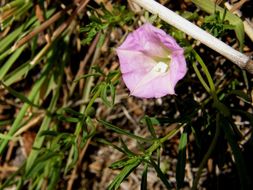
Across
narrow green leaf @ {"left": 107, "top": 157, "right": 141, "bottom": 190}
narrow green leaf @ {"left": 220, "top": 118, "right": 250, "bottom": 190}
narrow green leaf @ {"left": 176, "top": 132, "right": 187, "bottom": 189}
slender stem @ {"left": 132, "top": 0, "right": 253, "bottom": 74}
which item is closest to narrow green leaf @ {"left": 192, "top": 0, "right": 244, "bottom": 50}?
slender stem @ {"left": 132, "top": 0, "right": 253, "bottom": 74}

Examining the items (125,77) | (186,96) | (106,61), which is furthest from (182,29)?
(106,61)

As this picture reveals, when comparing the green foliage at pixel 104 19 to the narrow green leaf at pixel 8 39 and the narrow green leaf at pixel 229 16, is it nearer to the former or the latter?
the narrow green leaf at pixel 229 16

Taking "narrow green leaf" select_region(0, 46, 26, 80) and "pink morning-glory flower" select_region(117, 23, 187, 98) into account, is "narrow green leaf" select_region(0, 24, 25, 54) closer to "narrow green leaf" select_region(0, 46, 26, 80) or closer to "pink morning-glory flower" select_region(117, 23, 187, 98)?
"narrow green leaf" select_region(0, 46, 26, 80)

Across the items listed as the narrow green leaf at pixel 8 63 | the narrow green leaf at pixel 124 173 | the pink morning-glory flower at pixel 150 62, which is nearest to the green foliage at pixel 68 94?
the narrow green leaf at pixel 8 63

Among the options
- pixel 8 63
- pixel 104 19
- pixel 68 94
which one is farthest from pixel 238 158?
pixel 8 63

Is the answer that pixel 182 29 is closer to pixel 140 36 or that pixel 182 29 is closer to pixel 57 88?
pixel 140 36
